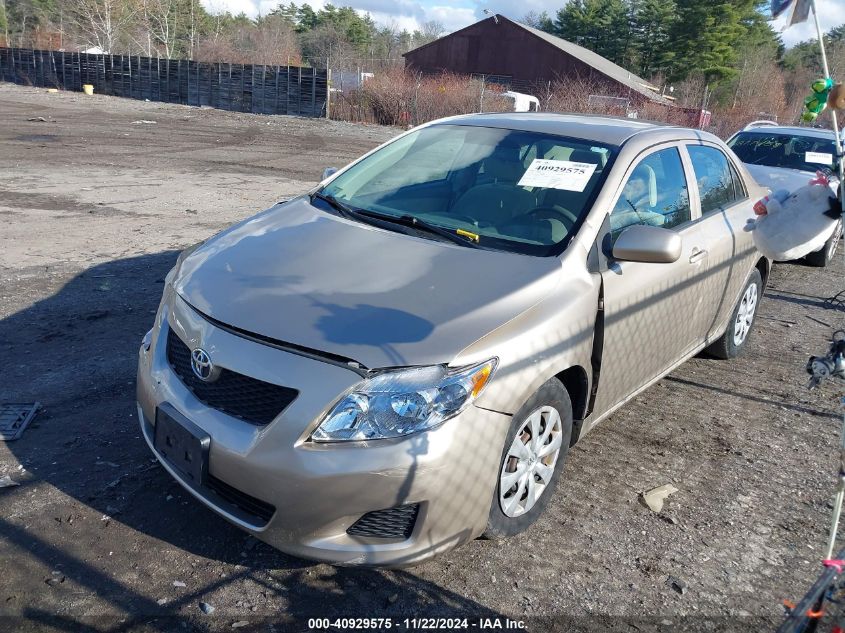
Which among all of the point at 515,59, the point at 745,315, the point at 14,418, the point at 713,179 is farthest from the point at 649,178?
the point at 515,59

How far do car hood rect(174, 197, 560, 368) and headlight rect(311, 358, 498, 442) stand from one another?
6 cm

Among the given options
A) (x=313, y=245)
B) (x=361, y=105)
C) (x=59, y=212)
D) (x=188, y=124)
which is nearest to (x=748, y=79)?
(x=361, y=105)

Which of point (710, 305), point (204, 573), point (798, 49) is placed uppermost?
point (798, 49)

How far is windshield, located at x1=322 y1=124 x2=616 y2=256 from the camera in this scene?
3551 mm

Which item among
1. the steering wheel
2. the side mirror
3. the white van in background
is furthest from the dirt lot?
the white van in background

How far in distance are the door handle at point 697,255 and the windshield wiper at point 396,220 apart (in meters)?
1.56

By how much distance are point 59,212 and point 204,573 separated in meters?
7.61

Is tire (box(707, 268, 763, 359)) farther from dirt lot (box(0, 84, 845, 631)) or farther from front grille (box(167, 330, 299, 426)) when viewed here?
front grille (box(167, 330, 299, 426))

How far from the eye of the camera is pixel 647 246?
3.31m

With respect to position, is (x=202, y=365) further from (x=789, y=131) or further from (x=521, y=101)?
(x=521, y=101)

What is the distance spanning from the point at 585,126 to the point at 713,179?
118 centimetres

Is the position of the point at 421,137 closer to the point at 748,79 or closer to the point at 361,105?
the point at 361,105

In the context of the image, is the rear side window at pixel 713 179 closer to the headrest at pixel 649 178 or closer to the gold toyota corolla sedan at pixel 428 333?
the gold toyota corolla sedan at pixel 428 333

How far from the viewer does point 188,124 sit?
23.8 m
